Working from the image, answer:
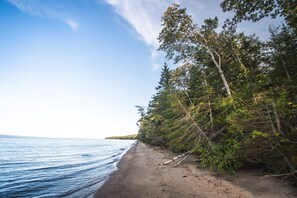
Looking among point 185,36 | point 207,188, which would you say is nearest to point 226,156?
point 207,188

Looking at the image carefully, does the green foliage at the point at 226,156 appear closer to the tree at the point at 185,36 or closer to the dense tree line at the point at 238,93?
the dense tree line at the point at 238,93

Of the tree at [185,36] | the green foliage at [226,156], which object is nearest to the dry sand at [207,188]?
the green foliage at [226,156]

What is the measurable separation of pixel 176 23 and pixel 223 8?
5.76m

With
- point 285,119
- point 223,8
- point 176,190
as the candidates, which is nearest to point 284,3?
point 223,8

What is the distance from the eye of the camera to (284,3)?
28.2 feet

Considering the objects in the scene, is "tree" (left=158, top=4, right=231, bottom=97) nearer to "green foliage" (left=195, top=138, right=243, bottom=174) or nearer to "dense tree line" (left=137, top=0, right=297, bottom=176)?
"dense tree line" (left=137, top=0, right=297, bottom=176)

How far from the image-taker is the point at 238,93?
11289mm

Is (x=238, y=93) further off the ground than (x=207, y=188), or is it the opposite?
(x=238, y=93)

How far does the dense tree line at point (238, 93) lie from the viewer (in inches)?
311

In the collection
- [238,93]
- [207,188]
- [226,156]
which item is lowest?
[207,188]

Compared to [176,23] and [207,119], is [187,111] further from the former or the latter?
[176,23]

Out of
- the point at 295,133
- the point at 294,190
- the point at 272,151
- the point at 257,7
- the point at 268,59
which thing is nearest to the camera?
the point at 294,190

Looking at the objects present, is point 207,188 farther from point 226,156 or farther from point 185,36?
point 185,36

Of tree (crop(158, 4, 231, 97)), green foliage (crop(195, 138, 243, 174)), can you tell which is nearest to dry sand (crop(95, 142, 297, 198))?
green foliage (crop(195, 138, 243, 174))
